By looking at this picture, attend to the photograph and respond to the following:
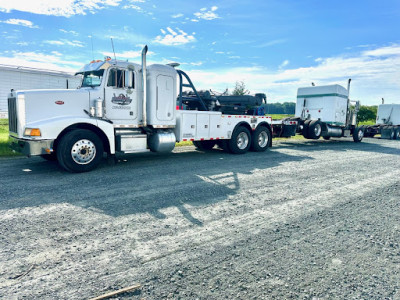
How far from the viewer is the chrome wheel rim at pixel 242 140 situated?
1152 centimetres

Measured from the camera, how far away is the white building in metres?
19.7

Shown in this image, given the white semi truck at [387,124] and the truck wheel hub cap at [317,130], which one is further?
A: the white semi truck at [387,124]

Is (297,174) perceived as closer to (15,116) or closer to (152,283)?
(152,283)

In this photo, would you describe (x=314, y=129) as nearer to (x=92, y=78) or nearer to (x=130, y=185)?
(x=92, y=78)

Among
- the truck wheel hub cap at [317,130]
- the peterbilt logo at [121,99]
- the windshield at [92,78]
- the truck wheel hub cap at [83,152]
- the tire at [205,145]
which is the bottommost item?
the tire at [205,145]

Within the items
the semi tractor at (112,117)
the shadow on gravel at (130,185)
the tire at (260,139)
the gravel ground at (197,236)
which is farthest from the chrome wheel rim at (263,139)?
the gravel ground at (197,236)

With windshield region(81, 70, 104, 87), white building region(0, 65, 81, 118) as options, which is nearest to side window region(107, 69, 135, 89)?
windshield region(81, 70, 104, 87)

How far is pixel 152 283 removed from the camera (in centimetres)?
270

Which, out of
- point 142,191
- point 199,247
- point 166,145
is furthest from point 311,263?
point 166,145

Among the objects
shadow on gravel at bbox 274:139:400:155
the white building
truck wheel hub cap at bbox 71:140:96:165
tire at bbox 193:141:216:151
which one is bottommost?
shadow on gravel at bbox 274:139:400:155

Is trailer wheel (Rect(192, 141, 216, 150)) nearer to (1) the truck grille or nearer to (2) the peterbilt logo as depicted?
(2) the peterbilt logo

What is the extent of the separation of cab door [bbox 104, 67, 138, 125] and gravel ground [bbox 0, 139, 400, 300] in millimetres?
2073

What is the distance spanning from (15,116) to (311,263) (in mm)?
7380

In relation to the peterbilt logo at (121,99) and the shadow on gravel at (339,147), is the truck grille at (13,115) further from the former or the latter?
the shadow on gravel at (339,147)
